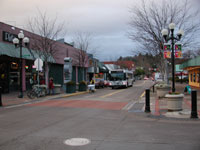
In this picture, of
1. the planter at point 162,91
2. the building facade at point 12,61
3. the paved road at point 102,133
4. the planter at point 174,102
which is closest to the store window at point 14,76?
the building facade at point 12,61

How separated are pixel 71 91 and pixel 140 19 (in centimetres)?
1073

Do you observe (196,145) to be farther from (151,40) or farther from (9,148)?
(151,40)

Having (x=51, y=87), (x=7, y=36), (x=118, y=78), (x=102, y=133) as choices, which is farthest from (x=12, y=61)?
(x=102, y=133)

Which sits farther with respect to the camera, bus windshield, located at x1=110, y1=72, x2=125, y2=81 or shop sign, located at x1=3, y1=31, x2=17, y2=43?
bus windshield, located at x1=110, y1=72, x2=125, y2=81

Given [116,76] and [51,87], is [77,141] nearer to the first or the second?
[51,87]

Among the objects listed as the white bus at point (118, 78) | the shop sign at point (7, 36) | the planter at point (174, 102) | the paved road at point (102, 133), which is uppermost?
the shop sign at point (7, 36)

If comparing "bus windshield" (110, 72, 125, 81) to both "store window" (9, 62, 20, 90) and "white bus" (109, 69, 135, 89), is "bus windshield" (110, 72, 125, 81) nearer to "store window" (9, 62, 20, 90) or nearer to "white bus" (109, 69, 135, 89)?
"white bus" (109, 69, 135, 89)

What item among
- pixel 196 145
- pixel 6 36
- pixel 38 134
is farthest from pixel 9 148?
pixel 6 36

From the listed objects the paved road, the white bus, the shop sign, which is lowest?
the paved road

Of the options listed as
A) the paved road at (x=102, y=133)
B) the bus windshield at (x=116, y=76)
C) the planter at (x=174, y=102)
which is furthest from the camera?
the bus windshield at (x=116, y=76)

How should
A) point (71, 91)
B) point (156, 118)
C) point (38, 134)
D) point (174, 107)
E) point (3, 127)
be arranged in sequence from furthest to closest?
point (71, 91)
point (174, 107)
point (156, 118)
point (3, 127)
point (38, 134)

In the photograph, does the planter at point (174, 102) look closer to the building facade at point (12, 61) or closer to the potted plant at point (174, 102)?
the potted plant at point (174, 102)

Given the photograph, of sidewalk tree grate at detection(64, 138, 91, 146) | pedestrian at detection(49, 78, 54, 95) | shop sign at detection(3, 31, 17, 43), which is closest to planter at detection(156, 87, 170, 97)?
pedestrian at detection(49, 78, 54, 95)

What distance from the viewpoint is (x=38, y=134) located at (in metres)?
7.12
